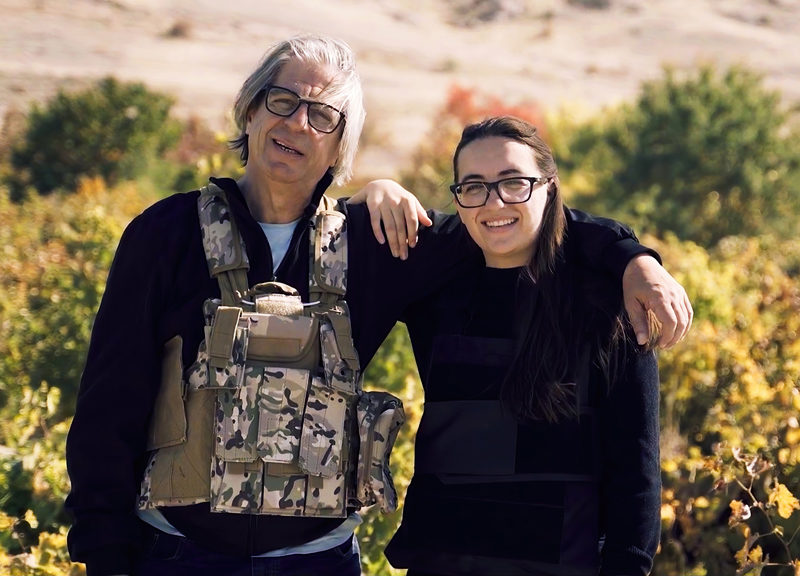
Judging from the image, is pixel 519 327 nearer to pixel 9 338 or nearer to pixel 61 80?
pixel 9 338

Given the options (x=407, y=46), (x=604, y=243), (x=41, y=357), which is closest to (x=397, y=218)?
(x=604, y=243)

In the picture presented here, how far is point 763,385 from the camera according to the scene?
4918 millimetres

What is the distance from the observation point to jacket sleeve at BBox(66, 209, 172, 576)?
2.44 metres

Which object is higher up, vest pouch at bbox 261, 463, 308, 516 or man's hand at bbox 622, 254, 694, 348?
man's hand at bbox 622, 254, 694, 348

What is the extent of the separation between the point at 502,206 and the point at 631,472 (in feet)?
2.18

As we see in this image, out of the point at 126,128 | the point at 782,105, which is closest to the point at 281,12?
the point at 782,105

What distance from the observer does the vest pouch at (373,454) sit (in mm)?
2574

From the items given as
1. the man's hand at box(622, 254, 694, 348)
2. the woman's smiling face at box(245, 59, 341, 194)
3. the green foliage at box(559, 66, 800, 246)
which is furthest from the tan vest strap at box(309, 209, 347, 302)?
the green foliage at box(559, 66, 800, 246)

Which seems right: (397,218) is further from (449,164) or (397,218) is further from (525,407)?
(449,164)

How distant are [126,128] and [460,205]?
14.7m

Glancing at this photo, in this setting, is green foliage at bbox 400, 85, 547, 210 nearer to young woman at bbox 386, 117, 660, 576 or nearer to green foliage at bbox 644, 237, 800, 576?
green foliage at bbox 644, 237, 800, 576

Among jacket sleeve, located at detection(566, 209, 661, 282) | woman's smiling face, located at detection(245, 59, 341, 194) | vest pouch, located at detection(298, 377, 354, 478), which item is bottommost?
vest pouch, located at detection(298, 377, 354, 478)

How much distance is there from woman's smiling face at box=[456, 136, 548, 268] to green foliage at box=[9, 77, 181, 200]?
538 inches

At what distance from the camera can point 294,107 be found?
8.71 ft
